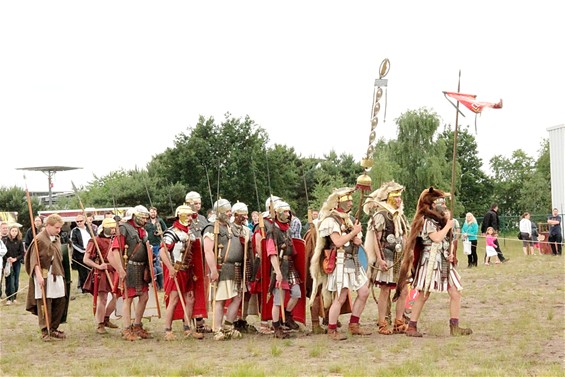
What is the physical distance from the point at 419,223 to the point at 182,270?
117 inches

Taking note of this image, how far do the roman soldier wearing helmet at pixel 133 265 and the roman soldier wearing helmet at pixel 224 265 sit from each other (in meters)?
0.93

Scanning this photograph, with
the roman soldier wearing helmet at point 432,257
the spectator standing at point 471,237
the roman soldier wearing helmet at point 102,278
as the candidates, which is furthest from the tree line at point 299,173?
the roman soldier wearing helmet at point 432,257

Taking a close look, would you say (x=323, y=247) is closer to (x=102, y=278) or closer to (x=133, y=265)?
(x=133, y=265)

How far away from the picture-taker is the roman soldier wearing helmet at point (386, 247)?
9.74 m

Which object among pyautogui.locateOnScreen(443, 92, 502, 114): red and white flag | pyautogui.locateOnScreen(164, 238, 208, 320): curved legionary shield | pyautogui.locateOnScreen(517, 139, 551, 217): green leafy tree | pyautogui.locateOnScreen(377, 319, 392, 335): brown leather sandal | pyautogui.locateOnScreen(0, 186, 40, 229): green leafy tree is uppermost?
pyautogui.locateOnScreen(517, 139, 551, 217): green leafy tree

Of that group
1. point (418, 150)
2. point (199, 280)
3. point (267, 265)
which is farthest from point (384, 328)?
point (418, 150)

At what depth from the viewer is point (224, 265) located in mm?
9914

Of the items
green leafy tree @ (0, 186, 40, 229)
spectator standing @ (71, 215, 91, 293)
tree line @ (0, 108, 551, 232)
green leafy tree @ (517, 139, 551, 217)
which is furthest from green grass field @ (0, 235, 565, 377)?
green leafy tree @ (517, 139, 551, 217)

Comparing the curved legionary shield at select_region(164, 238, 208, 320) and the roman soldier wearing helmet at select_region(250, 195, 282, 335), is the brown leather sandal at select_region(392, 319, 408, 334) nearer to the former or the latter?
the roman soldier wearing helmet at select_region(250, 195, 282, 335)

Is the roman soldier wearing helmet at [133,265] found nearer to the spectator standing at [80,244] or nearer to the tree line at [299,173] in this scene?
the spectator standing at [80,244]

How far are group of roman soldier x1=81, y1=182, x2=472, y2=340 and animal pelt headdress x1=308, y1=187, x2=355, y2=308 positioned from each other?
1 centimetres

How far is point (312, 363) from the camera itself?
7.96 m

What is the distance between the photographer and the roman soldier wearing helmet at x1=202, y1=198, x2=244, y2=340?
32.2 ft

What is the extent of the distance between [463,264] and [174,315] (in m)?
12.9
